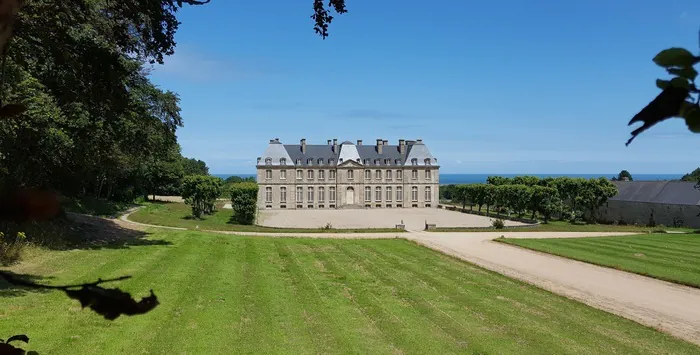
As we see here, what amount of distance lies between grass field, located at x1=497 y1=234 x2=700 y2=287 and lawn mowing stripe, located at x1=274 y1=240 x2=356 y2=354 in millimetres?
13486

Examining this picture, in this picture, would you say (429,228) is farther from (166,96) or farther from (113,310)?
(113,310)

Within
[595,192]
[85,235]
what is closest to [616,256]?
[85,235]

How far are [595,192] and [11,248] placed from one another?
54315 millimetres

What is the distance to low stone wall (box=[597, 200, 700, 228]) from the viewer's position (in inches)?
1891

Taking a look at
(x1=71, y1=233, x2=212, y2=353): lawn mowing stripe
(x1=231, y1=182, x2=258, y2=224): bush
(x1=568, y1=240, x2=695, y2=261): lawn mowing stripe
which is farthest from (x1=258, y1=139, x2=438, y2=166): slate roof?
(x1=71, y1=233, x2=212, y2=353): lawn mowing stripe

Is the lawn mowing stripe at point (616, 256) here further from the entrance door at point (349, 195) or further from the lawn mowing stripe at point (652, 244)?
the entrance door at point (349, 195)

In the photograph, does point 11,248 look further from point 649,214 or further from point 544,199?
point 649,214

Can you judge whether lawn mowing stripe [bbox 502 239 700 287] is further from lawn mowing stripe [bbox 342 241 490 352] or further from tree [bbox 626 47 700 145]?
tree [bbox 626 47 700 145]

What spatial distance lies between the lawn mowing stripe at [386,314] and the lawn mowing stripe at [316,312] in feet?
2.73

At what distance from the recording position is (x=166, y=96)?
947 inches

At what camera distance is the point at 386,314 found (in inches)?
462

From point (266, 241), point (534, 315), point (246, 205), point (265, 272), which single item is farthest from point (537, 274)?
point (246, 205)

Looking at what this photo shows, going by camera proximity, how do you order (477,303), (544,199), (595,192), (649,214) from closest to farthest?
(477,303), (544,199), (649,214), (595,192)

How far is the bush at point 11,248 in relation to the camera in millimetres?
14539
